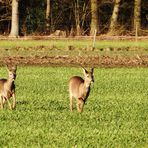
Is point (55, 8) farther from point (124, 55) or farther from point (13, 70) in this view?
point (13, 70)

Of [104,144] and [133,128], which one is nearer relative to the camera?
[104,144]

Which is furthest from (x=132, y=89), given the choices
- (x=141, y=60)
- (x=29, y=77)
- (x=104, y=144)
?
(x=141, y=60)

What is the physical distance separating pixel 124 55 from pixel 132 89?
663 inches

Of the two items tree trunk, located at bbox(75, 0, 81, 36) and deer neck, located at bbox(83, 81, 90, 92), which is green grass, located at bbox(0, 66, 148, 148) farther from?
tree trunk, located at bbox(75, 0, 81, 36)

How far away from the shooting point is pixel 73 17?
6469cm

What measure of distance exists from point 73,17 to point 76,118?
48.7 m

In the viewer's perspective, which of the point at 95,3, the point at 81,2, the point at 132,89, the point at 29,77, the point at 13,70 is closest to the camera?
the point at 13,70

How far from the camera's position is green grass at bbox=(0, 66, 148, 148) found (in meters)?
13.4

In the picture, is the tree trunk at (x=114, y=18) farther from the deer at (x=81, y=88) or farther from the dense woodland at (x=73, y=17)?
the deer at (x=81, y=88)

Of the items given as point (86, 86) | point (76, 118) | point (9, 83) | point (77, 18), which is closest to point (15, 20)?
point (77, 18)

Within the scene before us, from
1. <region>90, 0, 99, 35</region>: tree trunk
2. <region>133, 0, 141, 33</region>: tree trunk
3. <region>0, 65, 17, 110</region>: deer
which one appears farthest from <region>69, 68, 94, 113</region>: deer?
<region>133, 0, 141, 33</region>: tree trunk

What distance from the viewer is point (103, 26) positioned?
63.2m

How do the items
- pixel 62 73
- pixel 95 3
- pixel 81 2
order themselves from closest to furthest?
pixel 62 73
pixel 95 3
pixel 81 2

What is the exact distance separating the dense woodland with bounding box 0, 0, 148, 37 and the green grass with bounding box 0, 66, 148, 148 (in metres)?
33.3
